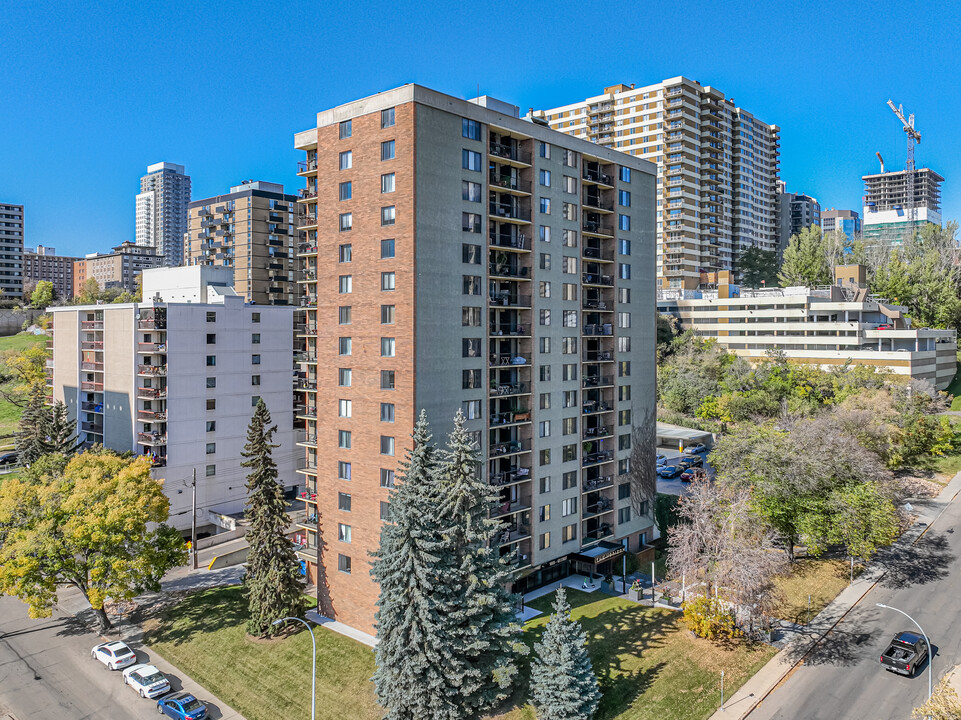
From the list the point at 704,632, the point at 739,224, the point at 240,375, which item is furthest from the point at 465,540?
the point at 739,224

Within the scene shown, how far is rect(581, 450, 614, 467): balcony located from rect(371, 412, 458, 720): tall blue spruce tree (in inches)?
772

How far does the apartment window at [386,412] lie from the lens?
1576 inches

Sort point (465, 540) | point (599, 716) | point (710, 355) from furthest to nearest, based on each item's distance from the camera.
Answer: point (710, 355) → point (465, 540) → point (599, 716)

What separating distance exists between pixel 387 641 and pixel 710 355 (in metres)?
82.4

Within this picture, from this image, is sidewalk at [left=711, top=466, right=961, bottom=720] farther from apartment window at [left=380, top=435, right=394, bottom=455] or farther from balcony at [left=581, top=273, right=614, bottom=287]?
balcony at [left=581, top=273, right=614, bottom=287]

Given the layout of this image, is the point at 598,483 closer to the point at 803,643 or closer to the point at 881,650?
the point at 803,643

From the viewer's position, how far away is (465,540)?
35188mm

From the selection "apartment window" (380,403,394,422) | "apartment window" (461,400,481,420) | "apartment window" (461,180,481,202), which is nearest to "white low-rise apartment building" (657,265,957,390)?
"apartment window" (461,400,481,420)

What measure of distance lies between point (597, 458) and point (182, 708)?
3387cm

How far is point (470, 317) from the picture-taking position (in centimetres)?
4247

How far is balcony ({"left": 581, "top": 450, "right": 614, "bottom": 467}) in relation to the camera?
51.6 m

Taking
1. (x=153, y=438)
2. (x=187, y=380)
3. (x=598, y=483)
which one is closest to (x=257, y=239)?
(x=187, y=380)

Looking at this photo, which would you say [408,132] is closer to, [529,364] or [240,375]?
[529,364]

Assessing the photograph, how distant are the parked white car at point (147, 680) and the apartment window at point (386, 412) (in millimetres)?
19454
